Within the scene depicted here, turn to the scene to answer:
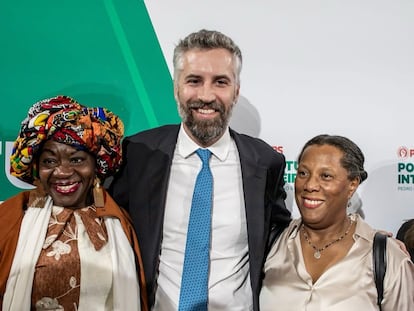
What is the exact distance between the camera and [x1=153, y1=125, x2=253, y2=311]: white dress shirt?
63.6 inches

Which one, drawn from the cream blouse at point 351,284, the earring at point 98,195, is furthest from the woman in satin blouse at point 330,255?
the earring at point 98,195

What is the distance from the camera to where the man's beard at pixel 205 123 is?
1.65 metres

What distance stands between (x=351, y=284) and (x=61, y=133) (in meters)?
1.00

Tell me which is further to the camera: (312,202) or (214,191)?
(214,191)

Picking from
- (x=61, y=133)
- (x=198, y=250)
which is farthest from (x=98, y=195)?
(x=198, y=250)

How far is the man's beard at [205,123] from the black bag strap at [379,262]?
64 cm

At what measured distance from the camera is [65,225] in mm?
1490

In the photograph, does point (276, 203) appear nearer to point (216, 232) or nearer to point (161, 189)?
point (216, 232)

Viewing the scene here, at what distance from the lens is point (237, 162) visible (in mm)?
1734

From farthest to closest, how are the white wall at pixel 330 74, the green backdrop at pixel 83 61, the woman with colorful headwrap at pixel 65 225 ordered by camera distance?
the white wall at pixel 330 74, the green backdrop at pixel 83 61, the woman with colorful headwrap at pixel 65 225

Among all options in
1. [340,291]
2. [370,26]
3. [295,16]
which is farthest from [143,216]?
[370,26]

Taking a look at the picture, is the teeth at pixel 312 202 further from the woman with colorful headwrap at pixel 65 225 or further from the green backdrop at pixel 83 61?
the green backdrop at pixel 83 61

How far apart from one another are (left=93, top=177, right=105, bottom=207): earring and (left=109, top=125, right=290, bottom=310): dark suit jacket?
15 cm

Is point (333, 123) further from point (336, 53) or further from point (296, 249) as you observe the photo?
point (296, 249)
